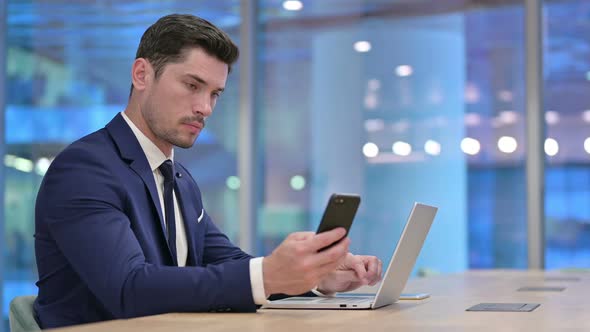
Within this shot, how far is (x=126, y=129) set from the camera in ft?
7.31

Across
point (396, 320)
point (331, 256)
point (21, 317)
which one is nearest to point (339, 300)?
point (396, 320)

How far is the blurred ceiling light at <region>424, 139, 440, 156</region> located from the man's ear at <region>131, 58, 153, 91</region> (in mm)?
4304

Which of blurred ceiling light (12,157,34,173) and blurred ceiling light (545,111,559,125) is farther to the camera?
blurred ceiling light (12,157,34,173)

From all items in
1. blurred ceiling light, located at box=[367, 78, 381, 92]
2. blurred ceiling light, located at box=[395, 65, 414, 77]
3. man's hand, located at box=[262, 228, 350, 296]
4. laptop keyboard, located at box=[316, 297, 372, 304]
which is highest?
blurred ceiling light, located at box=[395, 65, 414, 77]

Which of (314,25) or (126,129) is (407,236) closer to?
(126,129)

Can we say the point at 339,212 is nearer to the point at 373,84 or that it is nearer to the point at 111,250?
the point at 111,250

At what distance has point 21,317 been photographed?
204 cm

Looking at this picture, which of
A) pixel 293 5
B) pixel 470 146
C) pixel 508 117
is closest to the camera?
pixel 508 117

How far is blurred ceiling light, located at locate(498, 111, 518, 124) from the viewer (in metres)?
6.14

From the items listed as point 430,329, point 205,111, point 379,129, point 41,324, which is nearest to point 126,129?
point 205,111

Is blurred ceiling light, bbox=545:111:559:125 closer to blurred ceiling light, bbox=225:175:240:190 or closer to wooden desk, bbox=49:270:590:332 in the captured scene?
blurred ceiling light, bbox=225:175:240:190


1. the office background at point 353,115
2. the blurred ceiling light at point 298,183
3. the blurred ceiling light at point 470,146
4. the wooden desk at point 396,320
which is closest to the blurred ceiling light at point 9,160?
the office background at point 353,115

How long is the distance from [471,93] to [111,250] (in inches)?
189

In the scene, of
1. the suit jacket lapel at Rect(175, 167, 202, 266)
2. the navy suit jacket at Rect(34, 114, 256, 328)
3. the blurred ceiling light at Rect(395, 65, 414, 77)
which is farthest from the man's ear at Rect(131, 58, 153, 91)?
the blurred ceiling light at Rect(395, 65, 414, 77)
